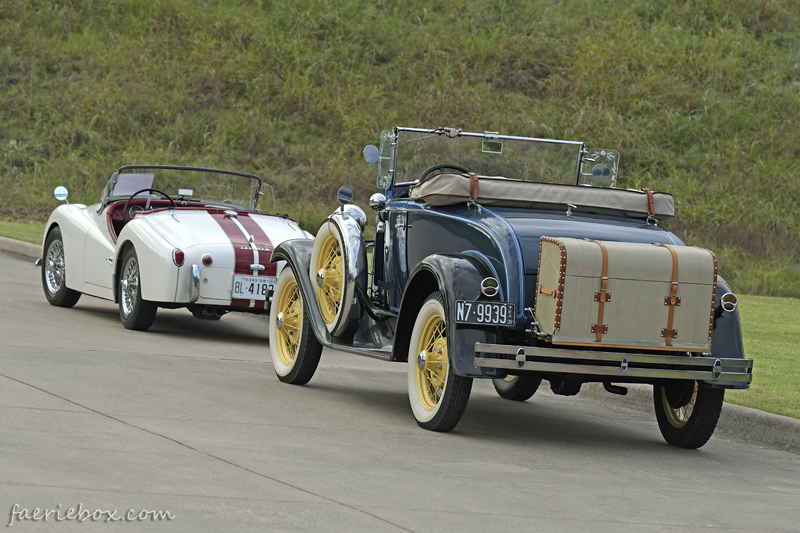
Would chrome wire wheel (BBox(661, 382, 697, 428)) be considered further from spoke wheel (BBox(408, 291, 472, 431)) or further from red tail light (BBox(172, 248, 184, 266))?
red tail light (BBox(172, 248, 184, 266))

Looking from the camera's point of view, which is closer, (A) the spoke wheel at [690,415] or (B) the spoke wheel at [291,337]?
(A) the spoke wheel at [690,415]

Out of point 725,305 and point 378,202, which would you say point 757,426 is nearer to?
point 725,305

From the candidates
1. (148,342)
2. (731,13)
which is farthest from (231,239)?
(731,13)

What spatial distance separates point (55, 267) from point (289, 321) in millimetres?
4313

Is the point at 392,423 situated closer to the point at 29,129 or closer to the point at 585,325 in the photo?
→ the point at 585,325

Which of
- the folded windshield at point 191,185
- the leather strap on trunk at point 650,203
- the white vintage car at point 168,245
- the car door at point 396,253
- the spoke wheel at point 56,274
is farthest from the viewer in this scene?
the spoke wheel at point 56,274

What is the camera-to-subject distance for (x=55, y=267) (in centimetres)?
1163

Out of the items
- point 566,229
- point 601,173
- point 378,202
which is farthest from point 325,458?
point 601,173

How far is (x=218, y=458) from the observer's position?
514 centimetres

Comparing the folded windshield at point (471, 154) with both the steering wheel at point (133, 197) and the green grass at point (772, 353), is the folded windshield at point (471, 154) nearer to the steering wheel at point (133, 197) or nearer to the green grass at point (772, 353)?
the green grass at point (772, 353)

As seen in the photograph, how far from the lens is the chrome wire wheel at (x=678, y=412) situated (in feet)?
22.2

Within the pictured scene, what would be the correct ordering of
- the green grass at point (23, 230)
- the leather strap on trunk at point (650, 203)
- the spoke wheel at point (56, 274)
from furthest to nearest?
the green grass at point (23, 230), the spoke wheel at point (56, 274), the leather strap on trunk at point (650, 203)

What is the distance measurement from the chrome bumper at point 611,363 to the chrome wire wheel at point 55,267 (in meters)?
6.74

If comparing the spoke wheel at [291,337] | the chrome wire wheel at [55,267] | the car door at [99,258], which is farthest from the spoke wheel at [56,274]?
the spoke wheel at [291,337]
